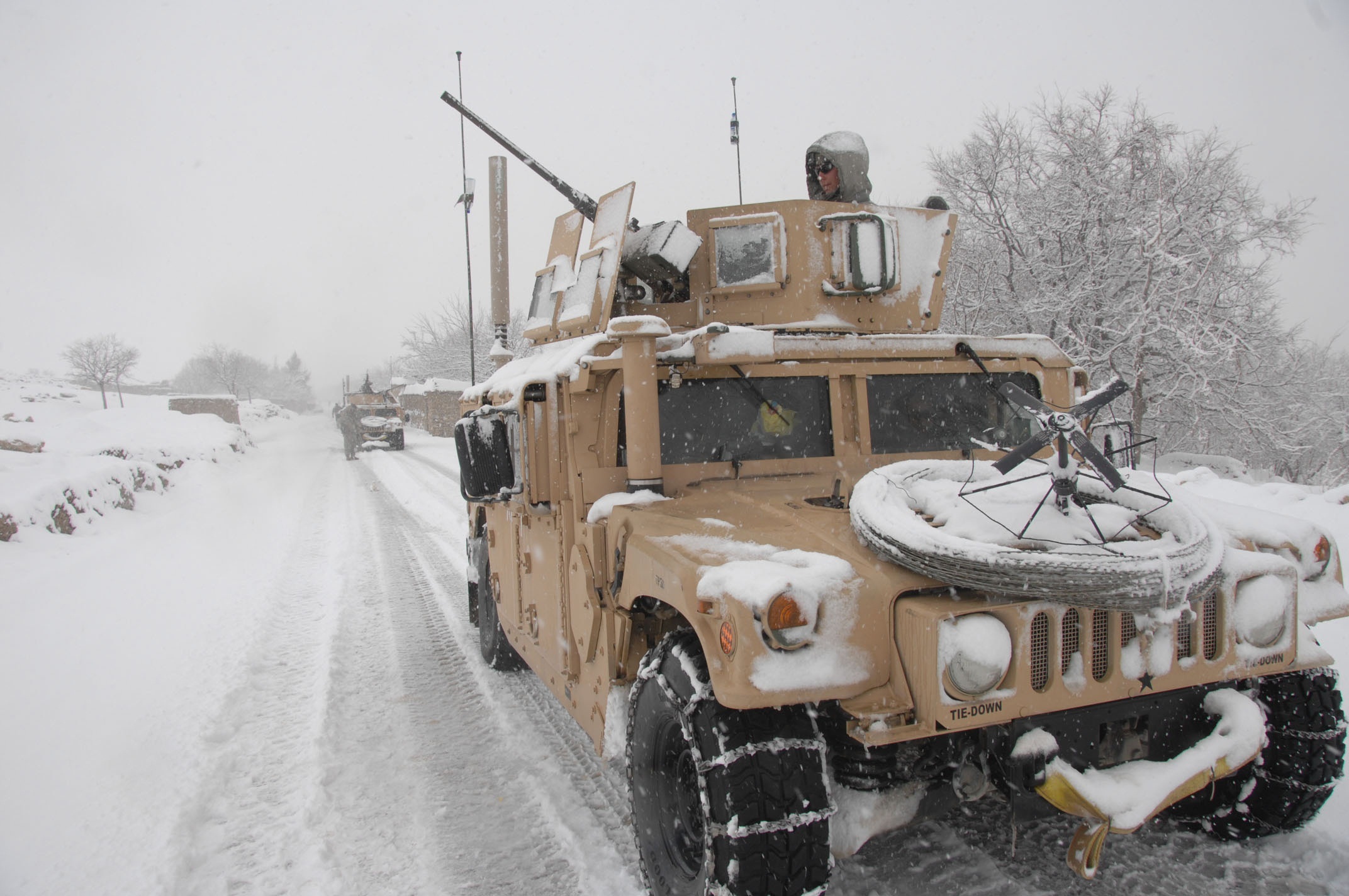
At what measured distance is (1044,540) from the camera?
2.20 meters

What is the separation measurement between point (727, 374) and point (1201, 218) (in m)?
17.1

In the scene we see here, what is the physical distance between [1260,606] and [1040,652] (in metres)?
0.75

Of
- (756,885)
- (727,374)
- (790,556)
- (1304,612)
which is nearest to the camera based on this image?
(756,885)

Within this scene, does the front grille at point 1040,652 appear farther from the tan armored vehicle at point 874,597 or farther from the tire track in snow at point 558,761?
the tire track in snow at point 558,761

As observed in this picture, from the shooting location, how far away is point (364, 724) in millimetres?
4660

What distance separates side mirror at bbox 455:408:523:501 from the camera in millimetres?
3562

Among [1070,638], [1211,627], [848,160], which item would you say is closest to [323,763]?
[1070,638]

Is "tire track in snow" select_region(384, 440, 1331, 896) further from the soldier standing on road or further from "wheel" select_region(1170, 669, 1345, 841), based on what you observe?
the soldier standing on road

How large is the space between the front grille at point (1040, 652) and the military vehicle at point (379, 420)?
2773cm

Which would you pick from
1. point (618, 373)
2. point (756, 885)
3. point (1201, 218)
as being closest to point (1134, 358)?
point (1201, 218)

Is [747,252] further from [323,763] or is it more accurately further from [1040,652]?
[323,763]

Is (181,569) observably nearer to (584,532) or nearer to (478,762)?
(478,762)

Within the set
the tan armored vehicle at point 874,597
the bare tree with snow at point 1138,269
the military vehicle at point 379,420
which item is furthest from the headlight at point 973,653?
the military vehicle at point 379,420

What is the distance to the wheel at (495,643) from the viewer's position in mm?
5430
